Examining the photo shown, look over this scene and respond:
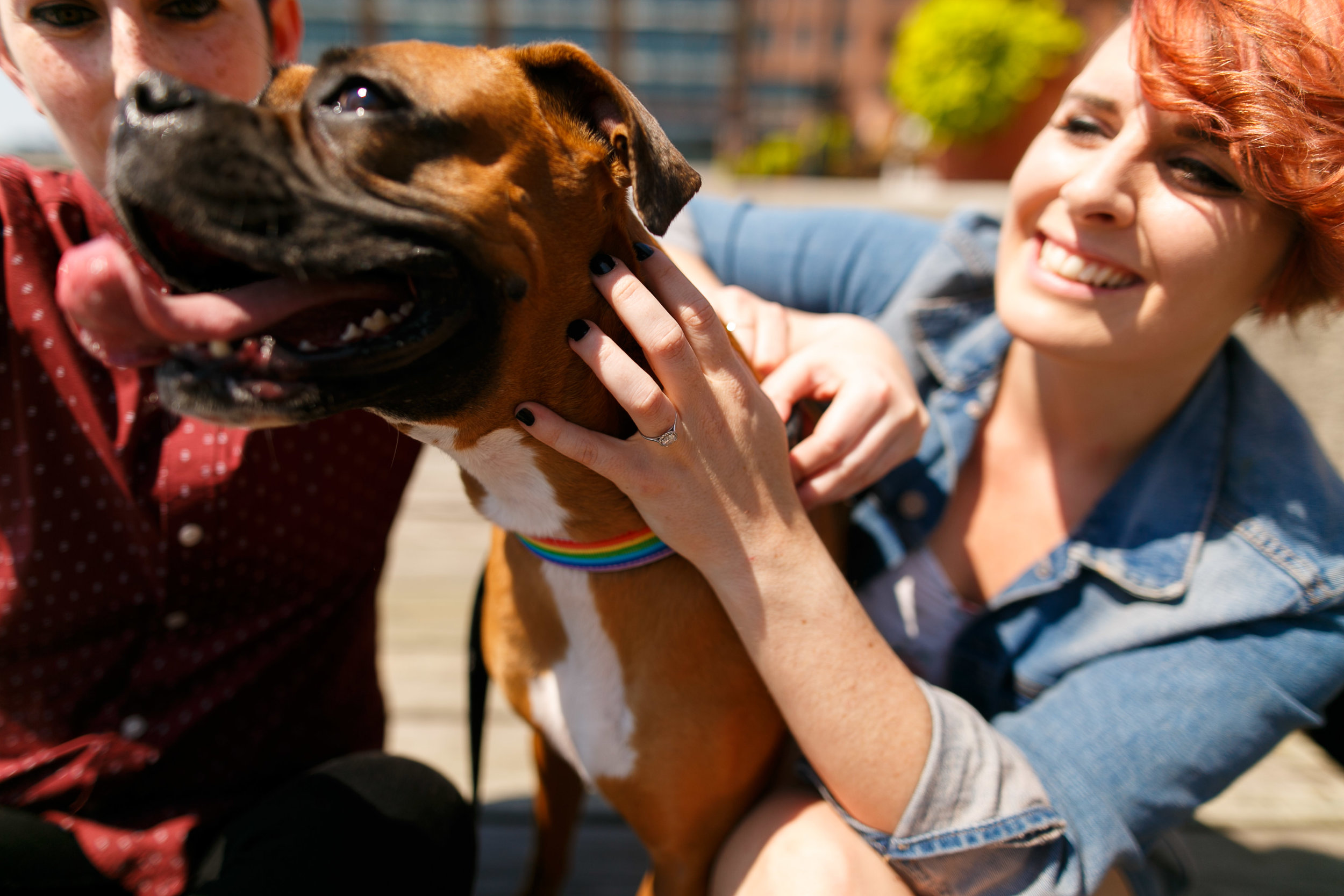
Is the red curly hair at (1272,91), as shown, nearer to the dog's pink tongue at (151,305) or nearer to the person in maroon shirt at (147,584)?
the dog's pink tongue at (151,305)

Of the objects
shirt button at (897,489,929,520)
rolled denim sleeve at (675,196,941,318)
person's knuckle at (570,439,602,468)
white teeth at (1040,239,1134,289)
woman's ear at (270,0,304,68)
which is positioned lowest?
shirt button at (897,489,929,520)

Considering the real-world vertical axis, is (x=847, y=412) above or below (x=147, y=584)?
above

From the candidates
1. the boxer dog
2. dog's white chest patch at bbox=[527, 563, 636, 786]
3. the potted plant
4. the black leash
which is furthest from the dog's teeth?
the potted plant

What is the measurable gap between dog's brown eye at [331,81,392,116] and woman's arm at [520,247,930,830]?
0.44m

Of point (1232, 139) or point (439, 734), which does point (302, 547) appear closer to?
point (439, 734)

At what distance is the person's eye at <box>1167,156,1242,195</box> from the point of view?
1566 mm

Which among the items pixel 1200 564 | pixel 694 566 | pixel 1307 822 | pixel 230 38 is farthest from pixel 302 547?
pixel 1307 822

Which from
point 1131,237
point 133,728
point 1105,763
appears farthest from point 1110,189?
point 133,728

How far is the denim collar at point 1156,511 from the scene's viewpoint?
5.65 feet

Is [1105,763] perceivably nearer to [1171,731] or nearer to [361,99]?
[1171,731]

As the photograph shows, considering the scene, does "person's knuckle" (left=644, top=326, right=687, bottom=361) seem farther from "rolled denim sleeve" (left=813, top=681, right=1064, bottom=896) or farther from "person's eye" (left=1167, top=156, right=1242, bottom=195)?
"person's eye" (left=1167, top=156, right=1242, bottom=195)

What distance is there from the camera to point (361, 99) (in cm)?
121

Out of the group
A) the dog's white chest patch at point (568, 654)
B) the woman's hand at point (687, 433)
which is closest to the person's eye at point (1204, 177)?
the woman's hand at point (687, 433)

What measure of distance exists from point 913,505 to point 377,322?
1227 mm
